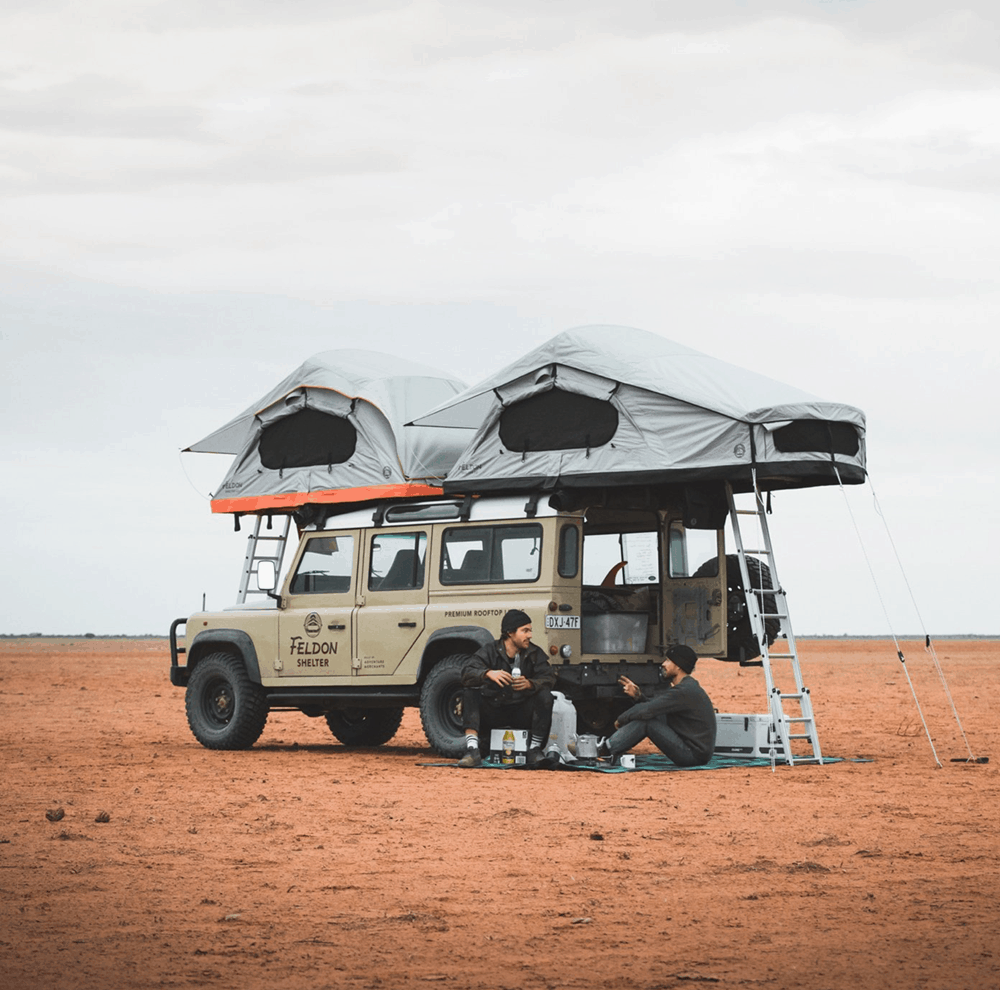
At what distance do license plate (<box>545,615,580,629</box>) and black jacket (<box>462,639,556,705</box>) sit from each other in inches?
12.1

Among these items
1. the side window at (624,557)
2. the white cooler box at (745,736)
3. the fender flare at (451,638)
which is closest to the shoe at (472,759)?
the fender flare at (451,638)

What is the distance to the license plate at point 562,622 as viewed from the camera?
1320cm

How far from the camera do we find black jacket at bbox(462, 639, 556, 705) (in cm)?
1283

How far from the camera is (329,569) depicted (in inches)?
600

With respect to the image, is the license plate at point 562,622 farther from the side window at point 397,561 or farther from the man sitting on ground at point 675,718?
the side window at point 397,561

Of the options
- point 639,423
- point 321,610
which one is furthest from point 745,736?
point 321,610

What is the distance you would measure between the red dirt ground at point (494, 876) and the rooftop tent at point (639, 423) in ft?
8.75

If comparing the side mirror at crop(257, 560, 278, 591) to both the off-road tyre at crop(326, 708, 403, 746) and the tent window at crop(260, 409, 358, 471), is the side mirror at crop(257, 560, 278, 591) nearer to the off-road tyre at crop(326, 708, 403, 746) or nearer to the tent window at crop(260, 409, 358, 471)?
the tent window at crop(260, 409, 358, 471)

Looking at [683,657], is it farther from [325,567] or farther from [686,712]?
[325,567]

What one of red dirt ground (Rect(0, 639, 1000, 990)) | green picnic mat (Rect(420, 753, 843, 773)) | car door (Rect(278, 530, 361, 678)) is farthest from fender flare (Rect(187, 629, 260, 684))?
green picnic mat (Rect(420, 753, 843, 773))

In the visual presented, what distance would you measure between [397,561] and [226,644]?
8.21 feet

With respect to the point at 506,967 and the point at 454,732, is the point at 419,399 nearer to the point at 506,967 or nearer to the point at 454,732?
the point at 454,732

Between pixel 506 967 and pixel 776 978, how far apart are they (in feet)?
3.36

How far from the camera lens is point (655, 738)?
13.1m
